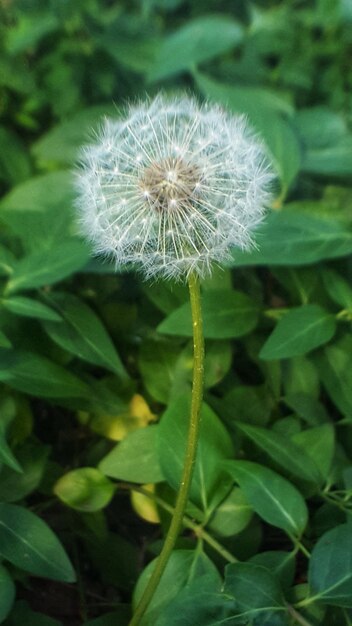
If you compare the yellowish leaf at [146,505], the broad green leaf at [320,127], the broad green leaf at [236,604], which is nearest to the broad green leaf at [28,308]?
the yellowish leaf at [146,505]

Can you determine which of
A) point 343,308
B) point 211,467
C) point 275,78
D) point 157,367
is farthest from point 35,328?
point 275,78

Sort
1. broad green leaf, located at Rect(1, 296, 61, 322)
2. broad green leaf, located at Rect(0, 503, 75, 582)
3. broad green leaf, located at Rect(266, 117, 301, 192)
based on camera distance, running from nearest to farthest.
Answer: broad green leaf, located at Rect(0, 503, 75, 582), broad green leaf, located at Rect(1, 296, 61, 322), broad green leaf, located at Rect(266, 117, 301, 192)

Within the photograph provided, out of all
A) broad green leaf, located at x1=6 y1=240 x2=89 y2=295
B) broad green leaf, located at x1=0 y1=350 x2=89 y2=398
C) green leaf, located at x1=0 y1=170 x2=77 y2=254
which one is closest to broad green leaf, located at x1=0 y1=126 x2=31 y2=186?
green leaf, located at x1=0 y1=170 x2=77 y2=254

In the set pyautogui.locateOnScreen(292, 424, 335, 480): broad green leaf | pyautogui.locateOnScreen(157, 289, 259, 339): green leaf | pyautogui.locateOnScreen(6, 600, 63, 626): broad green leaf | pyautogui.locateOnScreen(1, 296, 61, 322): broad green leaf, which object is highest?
pyautogui.locateOnScreen(157, 289, 259, 339): green leaf

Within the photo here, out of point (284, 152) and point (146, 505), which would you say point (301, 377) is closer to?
point (146, 505)

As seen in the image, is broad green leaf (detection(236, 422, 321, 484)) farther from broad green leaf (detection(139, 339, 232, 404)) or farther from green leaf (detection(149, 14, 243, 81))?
green leaf (detection(149, 14, 243, 81))

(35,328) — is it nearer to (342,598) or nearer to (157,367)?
(157,367)
